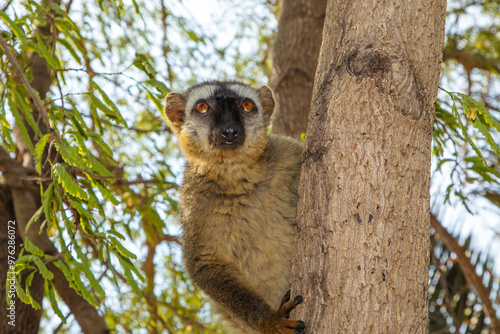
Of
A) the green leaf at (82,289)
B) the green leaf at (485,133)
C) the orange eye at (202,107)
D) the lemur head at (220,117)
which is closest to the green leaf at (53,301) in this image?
the green leaf at (82,289)

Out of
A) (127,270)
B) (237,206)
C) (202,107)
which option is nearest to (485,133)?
(237,206)

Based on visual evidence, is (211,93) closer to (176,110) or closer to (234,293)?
(176,110)

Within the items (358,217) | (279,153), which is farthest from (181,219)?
(358,217)

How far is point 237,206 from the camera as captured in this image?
3.56 meters

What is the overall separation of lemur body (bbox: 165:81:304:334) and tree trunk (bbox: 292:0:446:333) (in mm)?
824

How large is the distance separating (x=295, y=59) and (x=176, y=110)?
1.70m

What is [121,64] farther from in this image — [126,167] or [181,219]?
[181,219]

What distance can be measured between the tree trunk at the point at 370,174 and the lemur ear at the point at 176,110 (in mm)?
1705

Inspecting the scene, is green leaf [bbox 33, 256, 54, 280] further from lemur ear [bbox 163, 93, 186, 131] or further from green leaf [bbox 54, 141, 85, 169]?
lemur ear [bbox 163, 93, 186, 131]

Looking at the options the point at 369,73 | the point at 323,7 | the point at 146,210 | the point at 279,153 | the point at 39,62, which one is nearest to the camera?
the point at 369,73

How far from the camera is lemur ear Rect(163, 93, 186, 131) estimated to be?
4156mm

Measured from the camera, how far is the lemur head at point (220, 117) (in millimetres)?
3695

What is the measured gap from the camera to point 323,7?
5559 millimetres

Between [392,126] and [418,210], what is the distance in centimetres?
41
